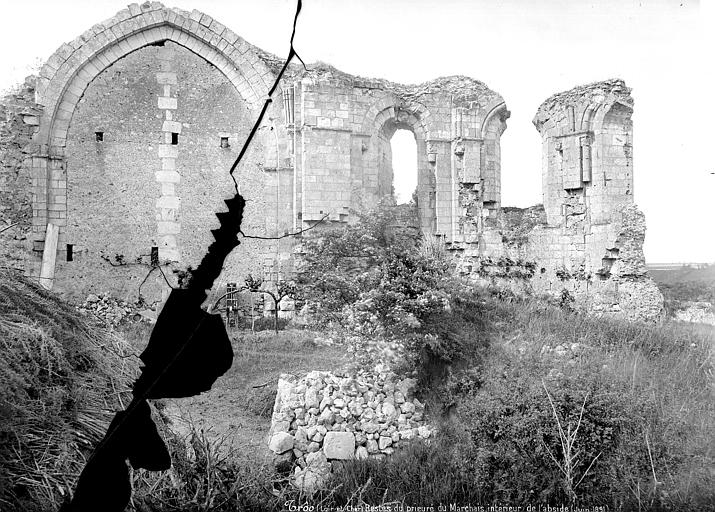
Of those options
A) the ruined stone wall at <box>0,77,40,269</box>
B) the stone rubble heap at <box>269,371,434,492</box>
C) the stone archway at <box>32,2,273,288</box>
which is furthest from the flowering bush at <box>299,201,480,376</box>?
the ruined stone wall at <box>0,77,40,269</box>

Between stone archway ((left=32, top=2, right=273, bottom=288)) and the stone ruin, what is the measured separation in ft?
0.10

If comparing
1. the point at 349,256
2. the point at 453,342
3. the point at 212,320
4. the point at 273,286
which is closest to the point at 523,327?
the point at 453,342

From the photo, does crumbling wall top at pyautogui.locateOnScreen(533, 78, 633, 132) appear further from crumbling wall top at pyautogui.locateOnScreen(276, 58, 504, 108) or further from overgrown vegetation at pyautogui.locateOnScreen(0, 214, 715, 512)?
overgrown vegetation at pyautogui.locateOnScreen(0, 214, 715, 512)

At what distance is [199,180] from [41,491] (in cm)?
1185

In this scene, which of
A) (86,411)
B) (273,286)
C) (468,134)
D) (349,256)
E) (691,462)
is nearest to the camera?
(86,411)

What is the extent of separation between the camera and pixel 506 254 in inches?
559

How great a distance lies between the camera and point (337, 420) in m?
7.26

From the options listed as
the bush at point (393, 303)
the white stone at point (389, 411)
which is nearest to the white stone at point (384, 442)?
the white stone at point (389, 411)

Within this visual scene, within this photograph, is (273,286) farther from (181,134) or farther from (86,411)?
(86,411)

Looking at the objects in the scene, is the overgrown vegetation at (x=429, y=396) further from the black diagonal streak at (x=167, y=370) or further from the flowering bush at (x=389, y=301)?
the black diagonal streak at (x=167, y=370)

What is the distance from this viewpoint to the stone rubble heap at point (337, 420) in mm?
6938

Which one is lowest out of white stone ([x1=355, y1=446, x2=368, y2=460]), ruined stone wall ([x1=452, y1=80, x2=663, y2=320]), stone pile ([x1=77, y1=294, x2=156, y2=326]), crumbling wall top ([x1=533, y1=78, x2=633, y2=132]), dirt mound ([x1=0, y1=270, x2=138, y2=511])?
white stone ([x1=355, y1=446, x2=368, y2=460])

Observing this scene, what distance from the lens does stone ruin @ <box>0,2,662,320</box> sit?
12.7m

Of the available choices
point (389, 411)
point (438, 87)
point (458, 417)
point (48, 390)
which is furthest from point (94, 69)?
point (48, 390)
